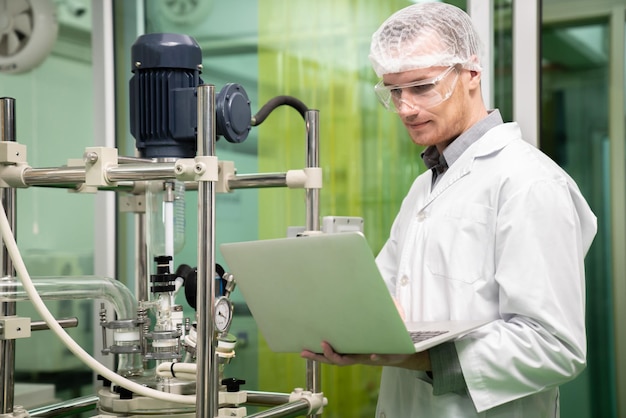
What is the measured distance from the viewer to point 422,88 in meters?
1.42

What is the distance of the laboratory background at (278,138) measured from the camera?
85.4 inches

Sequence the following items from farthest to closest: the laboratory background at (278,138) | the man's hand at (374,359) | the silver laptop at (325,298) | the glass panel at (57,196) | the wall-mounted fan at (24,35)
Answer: the glass panel at (57,196)
the wall-mounted fan at (24,35)
the laboratory background at (278,138)
the man's hand at (374,359)
the silver laptop at (325,298)

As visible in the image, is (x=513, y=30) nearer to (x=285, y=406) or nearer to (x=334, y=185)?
(x=334, y=185)

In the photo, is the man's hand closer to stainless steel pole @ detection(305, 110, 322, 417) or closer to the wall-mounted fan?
stainless steel pole @ detection(305, 110, 322, 417)

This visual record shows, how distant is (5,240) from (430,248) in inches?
31.4

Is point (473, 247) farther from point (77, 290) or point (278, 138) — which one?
point (278, 138)

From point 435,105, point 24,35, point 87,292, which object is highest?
point 24,35

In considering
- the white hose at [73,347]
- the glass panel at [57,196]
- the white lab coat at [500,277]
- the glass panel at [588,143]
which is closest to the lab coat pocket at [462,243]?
the white lab coat at [500,277]

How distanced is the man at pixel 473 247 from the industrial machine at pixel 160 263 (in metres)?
0.27

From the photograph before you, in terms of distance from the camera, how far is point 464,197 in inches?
53.5

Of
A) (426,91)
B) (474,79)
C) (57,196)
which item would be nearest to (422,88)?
(426,91)

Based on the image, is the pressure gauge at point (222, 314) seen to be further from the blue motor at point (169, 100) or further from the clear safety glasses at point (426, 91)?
the clear safety glasses at point (426, 91)

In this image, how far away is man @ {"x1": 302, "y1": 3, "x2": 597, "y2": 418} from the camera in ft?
4.02

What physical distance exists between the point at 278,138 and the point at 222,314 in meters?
1.26
